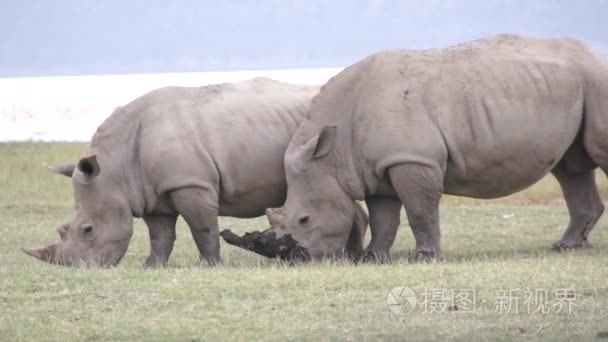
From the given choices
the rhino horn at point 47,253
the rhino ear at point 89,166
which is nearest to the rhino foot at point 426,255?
the rhino ear at point 89,166

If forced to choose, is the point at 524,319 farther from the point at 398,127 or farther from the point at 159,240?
the point at 159,240

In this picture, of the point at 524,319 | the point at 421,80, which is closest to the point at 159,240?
the point at 421,80

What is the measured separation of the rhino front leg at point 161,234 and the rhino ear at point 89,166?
2.72ft

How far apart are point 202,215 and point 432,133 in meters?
2.18

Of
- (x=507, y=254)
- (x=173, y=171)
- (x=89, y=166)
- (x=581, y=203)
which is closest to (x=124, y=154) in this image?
(x=89, y=166)

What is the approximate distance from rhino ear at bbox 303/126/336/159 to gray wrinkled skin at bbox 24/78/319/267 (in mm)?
588

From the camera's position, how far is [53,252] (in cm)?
1399

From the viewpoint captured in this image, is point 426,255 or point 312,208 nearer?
point 426,255

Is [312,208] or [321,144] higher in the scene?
[321,144]

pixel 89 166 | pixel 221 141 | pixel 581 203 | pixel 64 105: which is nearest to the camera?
pixel 89 166

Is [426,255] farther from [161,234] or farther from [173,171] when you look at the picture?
[161,234]

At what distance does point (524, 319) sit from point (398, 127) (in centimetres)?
360

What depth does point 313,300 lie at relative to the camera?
11.2m

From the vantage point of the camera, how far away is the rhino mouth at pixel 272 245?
13.8 metres
